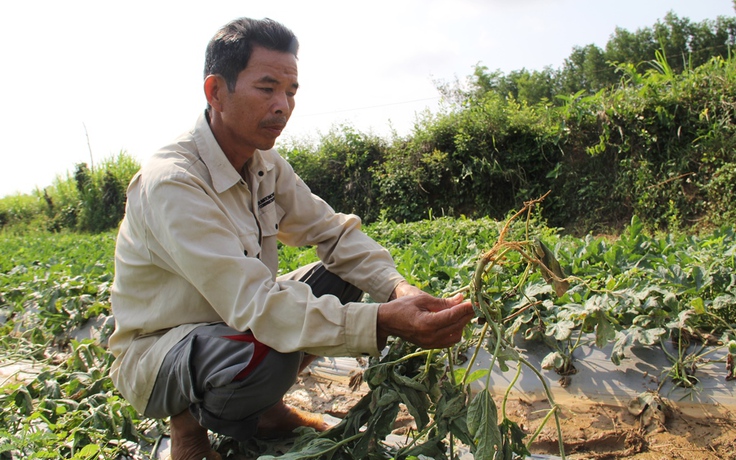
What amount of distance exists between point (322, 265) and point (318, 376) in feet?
2.71

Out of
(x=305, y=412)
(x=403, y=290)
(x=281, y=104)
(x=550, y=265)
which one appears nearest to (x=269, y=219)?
(x=281, y=104)

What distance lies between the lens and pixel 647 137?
22.6 ft

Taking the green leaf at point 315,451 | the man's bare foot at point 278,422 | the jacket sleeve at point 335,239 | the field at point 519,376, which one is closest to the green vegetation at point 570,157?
the field at point 519,376

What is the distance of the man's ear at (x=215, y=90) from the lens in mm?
1991

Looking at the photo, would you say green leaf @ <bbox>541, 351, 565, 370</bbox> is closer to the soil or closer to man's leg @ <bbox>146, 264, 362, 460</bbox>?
the soil

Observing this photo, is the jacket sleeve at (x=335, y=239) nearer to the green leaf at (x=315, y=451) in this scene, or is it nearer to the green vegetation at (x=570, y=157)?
the green leaf at (x=315, y=451)

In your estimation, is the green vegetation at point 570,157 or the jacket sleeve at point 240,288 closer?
the jacket sleeve at point 240,288

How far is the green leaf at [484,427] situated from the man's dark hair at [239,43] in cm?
134

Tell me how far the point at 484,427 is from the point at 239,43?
149 centimetres

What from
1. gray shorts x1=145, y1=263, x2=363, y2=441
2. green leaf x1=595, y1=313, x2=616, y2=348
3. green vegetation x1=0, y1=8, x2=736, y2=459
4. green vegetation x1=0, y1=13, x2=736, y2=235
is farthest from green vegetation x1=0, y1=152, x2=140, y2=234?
green leaf x1=595, y1=313, x2=616, y2=348

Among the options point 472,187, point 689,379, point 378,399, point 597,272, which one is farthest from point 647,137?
point 378,399

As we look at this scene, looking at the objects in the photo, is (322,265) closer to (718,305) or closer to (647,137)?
(718,305)

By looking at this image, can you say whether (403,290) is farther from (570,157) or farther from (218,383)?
(570,157)

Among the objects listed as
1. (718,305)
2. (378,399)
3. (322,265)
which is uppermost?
(322,265)
